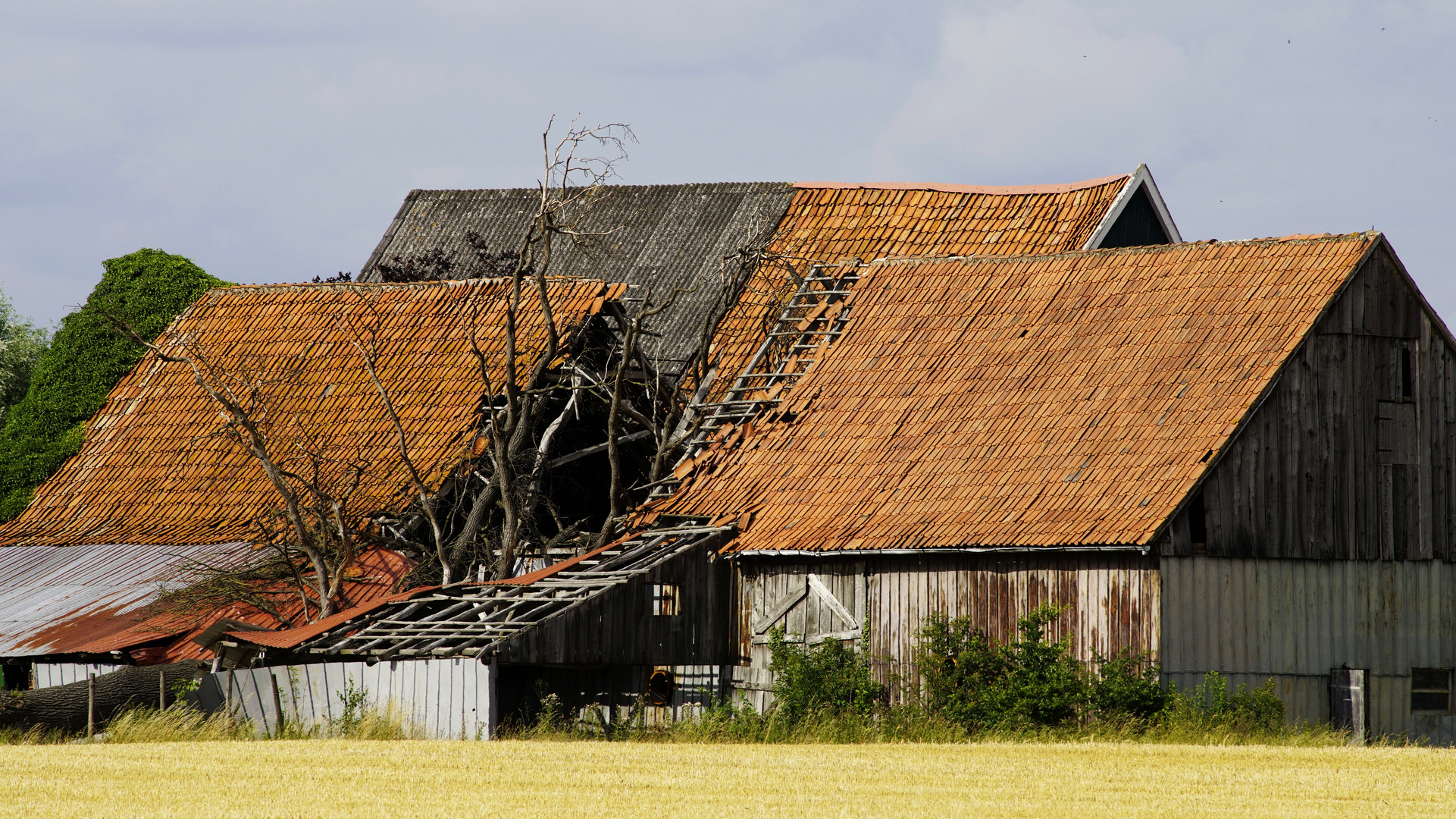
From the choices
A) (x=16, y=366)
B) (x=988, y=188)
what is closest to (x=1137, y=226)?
(x=988, y=188)

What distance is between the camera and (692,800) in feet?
58.1

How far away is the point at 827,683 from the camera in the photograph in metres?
26.7

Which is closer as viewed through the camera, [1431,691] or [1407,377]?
[1431,691]

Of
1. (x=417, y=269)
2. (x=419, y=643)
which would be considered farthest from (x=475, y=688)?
(x=417, y=269)

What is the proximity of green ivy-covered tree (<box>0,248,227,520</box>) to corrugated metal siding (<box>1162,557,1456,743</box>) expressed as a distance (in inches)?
1136

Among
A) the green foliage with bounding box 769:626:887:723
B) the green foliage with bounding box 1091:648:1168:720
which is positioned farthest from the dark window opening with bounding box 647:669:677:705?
the green foliage with bounding box 1091:648:1168:720

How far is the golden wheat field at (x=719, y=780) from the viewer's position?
56.0ft

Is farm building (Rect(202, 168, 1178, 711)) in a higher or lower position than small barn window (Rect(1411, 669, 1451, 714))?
higher

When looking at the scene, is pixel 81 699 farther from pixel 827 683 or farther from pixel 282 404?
pixel 282 404

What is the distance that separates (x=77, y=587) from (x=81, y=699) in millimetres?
6155

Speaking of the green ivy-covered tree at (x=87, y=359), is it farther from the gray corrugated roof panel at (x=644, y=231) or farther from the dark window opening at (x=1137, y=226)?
the dark window opening at (x=1137, y=226)

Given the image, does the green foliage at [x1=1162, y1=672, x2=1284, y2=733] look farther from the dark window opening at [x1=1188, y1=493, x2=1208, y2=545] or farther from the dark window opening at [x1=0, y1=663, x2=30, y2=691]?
the dark window opening at [x1=0, y1=663, x2=30, y2=691]

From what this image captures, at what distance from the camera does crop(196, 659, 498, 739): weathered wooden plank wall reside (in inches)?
990

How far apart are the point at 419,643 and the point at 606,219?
23548 mm
